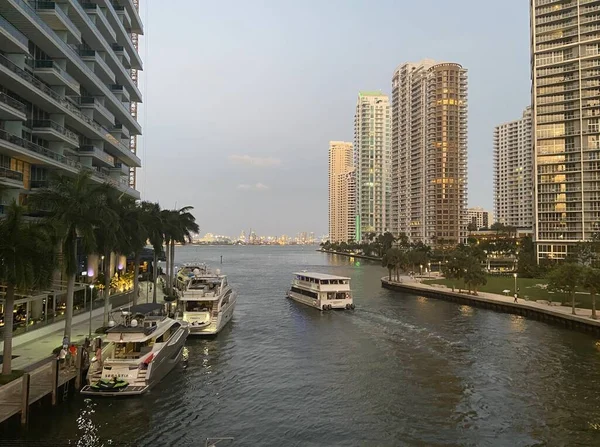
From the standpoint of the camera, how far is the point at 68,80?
57625 millimetres

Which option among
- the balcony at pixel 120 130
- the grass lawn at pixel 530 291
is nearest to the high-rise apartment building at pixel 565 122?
the grass lawn at pixel 530 291

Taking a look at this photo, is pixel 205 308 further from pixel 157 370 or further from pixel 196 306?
pixel 157 370

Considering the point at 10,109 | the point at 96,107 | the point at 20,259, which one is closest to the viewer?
the point at 20,259

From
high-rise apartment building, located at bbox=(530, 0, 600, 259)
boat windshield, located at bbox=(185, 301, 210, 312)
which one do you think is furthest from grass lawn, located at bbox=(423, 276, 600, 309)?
boat windshield, located at bbox=(185, 301, 210, 312)

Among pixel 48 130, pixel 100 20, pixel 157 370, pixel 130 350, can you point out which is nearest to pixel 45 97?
pixel 48 130

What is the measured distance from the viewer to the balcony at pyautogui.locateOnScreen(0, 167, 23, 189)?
43.9 m

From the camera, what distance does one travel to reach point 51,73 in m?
53.2

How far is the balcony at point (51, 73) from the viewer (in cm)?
5293

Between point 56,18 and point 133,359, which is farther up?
point 56,18

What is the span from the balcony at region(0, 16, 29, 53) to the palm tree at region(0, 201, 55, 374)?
2552cm

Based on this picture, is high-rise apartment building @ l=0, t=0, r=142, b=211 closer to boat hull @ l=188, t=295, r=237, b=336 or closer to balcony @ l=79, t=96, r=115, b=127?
balcony @ l=79, t=96, r=115, b=127

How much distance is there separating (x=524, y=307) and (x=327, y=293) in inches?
1081

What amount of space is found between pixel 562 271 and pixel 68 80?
66.9m

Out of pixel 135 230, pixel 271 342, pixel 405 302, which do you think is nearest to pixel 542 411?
pixel 271 342
